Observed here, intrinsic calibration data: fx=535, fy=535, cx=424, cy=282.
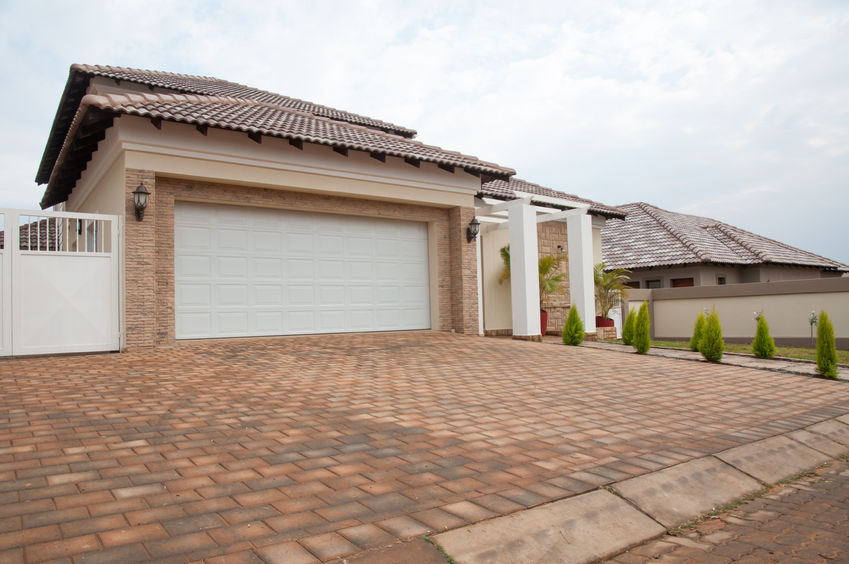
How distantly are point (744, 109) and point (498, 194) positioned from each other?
10.1m

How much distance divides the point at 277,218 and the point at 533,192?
9.73 m

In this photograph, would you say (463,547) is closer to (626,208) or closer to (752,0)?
(752,0)

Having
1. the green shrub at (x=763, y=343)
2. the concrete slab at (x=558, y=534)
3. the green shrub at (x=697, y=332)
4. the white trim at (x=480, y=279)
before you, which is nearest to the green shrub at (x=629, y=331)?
the green shrub at (x=697, y=332)

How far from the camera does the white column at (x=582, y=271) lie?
45.6 feet

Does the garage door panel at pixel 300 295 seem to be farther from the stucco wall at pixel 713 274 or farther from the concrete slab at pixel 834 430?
the stucco wall at pixel 713 274

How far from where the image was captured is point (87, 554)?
2.32 meters

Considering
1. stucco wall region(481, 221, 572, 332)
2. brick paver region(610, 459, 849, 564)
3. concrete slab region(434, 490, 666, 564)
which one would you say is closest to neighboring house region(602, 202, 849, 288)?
stucco wall region(481, 221, 572, 332)

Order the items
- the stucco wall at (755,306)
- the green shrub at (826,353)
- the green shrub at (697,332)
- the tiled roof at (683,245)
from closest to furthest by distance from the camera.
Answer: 1. the green shrub at (826,353)
2. the green shrub at (697,332)
3. the stucco wall at (755,306)
4. the tiled roof at (683,245)

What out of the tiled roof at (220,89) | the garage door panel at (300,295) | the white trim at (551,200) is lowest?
the garage door panel at (300,295)

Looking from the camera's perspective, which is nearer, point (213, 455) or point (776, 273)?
point (213, 455)

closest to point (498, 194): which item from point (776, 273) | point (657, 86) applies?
point (657, 86)

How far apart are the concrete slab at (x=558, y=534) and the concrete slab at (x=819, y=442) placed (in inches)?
108

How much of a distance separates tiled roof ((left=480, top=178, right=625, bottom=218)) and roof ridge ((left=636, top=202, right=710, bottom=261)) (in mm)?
5429

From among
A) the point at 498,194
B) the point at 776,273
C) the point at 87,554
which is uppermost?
the point at 498,194
